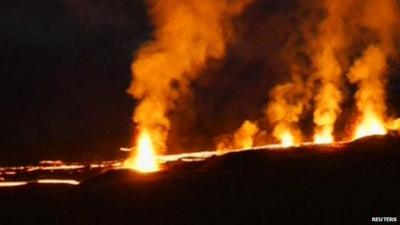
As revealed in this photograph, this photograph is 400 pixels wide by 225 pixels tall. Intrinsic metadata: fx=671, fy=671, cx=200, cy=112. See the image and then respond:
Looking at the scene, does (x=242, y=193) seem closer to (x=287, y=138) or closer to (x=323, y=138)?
(x=323, y=138)

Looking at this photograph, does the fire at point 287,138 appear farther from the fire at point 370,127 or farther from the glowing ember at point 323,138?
the fire at point 370,127

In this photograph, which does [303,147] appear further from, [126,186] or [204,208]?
[204,208]

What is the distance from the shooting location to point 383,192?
34375 mm

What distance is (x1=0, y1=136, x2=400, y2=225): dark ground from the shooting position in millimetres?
32156

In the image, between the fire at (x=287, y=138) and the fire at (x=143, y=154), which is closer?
the fire at (x=143, y=154)

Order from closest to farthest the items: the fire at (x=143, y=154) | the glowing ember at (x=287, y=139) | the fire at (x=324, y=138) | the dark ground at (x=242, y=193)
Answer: the dark ground at (x=242, y=193) < the fire at (x=143, y=154) < the fire at (x=324, y=138) < the glowing ember at (x=287, y=139)

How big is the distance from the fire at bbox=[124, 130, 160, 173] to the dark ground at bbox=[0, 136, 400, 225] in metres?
5.61

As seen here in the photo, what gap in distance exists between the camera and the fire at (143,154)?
60.0 m

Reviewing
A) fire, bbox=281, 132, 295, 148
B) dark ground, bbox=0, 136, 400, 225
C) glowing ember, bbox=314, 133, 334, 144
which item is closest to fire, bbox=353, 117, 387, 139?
glowing ember, bbox=314, 133, 334, 144

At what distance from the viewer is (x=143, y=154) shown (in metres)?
61.9

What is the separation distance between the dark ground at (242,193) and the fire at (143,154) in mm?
5608

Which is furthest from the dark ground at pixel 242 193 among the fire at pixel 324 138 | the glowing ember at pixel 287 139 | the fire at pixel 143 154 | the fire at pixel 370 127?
the glowing ember at pixel 287 139

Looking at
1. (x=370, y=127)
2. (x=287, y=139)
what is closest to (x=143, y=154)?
(x=287, y=139)

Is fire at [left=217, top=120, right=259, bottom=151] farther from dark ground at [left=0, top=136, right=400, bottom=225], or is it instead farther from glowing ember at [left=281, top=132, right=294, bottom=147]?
dark ground at [left=0, top=136, right=400, bottom=225]
